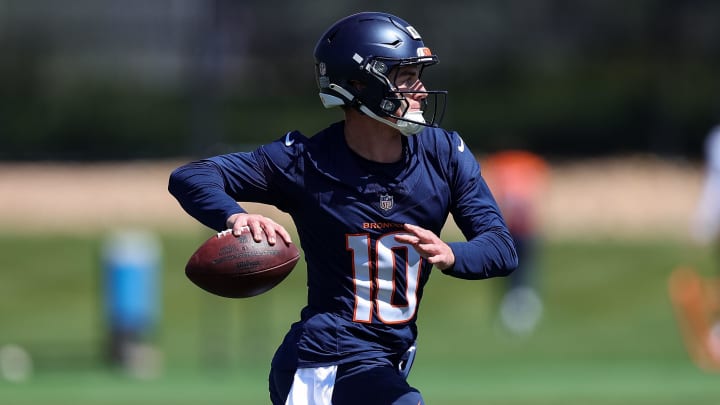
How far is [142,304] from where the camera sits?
45.9 feet

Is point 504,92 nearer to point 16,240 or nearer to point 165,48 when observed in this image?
point 165,48

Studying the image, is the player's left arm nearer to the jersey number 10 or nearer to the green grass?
the jersey number 10

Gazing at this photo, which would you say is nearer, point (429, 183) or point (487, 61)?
point (429, 183)

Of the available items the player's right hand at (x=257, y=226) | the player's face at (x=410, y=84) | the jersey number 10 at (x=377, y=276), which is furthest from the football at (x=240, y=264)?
the player's face at (x=410, y=84)

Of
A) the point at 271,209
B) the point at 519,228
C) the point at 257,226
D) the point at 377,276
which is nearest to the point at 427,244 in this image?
the point at 377,276

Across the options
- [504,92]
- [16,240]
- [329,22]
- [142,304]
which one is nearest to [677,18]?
[504,92]

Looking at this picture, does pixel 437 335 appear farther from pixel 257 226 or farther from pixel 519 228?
pixel 257 226

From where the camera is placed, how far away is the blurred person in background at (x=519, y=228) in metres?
16.5

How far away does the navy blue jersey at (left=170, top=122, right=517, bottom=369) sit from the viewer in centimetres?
535

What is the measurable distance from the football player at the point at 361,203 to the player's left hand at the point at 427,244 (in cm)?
17

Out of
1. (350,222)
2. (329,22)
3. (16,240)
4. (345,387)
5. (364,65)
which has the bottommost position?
(16,240)

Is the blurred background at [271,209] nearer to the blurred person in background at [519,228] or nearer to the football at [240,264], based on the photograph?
the blurred person in background at [519,228]

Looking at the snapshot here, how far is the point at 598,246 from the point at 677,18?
8267mm

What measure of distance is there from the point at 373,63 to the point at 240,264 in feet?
3.05
